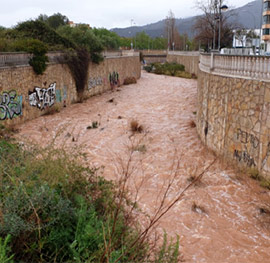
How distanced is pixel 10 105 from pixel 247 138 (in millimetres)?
11883

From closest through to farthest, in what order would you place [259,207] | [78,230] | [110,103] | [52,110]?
→ 1. [78,230]
2. [259,207]
3. [52,110]
4. [110,103]

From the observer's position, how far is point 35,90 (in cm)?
2016

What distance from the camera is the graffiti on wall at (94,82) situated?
28.7 meters

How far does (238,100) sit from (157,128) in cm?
745

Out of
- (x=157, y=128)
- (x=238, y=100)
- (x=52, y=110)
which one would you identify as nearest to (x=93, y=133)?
(x=157, y=128)

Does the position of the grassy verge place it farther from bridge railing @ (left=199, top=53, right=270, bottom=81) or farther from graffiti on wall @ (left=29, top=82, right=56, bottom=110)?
graffiti on wall @ (left=29, top=82, right=56, bottom=110)

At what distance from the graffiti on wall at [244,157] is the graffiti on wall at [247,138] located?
0.39 m

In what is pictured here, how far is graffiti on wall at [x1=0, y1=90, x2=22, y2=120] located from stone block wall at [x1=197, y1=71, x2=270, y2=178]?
963 cm

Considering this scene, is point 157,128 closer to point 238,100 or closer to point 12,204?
point 238,100

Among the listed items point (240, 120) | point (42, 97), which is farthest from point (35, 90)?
point (240, 120)

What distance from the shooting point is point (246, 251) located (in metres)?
8.08

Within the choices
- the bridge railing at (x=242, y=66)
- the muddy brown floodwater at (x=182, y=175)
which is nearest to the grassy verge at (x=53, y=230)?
the muddy brown floodwater at (x=182, y=175)

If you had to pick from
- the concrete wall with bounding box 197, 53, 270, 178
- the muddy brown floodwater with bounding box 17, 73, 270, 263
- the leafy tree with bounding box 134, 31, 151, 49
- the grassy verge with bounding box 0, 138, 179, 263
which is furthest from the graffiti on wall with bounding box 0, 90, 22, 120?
the leafy tree with bounding box 134, 31, 151, 49

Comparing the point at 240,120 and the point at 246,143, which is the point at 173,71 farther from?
the point at 246,143
